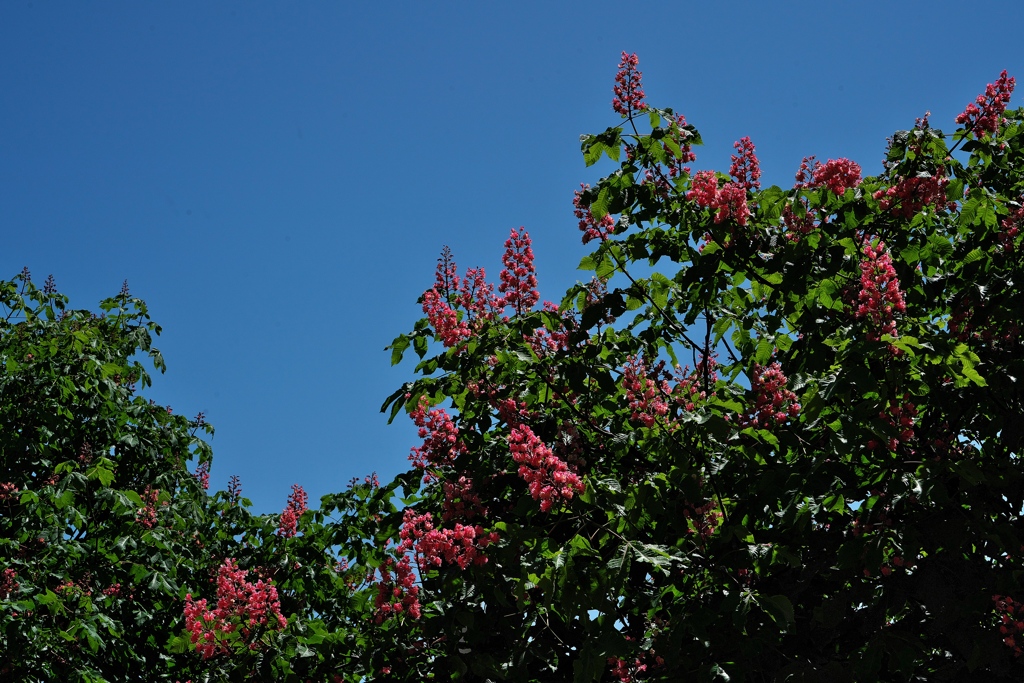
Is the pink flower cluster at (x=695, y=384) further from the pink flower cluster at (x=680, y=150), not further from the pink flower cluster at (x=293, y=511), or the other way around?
the pink flower cluster at (x=293, y=511)

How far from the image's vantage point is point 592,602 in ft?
13.5

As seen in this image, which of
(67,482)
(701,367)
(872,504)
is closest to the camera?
(872,504)

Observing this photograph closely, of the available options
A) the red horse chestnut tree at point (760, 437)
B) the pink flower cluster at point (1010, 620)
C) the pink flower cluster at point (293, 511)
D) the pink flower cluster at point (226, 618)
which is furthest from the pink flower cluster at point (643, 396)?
the pink flower cluster at point (293, 511)

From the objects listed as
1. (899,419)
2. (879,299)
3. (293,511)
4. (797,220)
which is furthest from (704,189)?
(293,511)

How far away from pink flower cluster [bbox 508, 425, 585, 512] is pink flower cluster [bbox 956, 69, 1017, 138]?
2787 millimetres

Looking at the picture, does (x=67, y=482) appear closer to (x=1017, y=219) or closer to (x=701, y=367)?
(x=701, y=367)

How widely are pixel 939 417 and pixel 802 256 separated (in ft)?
4.02

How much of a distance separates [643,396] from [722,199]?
1123 millimetres

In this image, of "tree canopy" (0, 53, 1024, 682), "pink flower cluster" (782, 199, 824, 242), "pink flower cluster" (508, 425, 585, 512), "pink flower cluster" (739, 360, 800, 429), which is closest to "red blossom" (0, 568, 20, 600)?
"tree canopy" (0, 53, 1024, 682)

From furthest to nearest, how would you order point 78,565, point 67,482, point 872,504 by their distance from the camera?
1. point 78,565
2. point 67,482
3. point 872,504

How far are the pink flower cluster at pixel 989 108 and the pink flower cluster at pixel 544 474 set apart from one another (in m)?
2.79

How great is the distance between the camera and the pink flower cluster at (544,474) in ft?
14.2

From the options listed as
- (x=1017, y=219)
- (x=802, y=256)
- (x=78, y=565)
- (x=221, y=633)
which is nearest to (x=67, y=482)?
(x=78, y=565)

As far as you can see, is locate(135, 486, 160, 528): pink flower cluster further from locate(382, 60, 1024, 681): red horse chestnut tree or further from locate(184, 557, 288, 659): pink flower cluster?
locate(382, 60, 1024, 681): red horse chestnut tree
